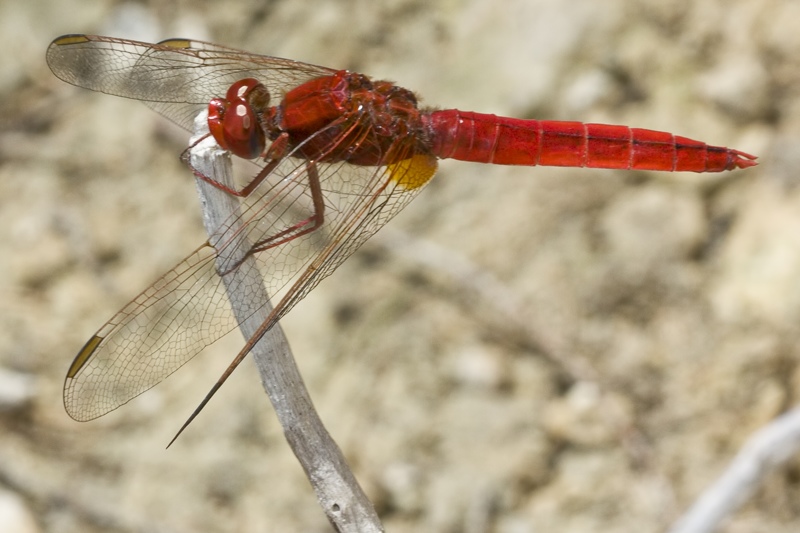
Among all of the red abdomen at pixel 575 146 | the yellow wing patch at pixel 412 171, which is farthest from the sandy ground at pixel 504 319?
the yellow wing patch at pixel 412 171

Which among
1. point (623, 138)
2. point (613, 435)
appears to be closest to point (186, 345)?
point (623, 138)

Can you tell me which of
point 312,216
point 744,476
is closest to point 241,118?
point 312,216

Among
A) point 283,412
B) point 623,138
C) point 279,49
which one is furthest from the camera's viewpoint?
point 279,49

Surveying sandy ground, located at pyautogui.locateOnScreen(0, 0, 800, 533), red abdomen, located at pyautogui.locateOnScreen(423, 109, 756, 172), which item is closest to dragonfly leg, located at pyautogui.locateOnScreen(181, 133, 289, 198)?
red abdomen, located at pyautogui.locateOnScreen(423, 109, 756, 172)

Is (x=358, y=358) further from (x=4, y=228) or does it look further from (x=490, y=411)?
(x=4, y=228)

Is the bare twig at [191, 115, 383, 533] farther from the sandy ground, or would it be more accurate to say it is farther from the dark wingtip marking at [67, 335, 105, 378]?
the sandy ground

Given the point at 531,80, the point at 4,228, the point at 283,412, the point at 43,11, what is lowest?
the point at 283,412

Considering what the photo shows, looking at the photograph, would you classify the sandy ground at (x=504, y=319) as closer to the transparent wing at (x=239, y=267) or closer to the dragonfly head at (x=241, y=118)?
the transparent wing at (x=239, y=267)
